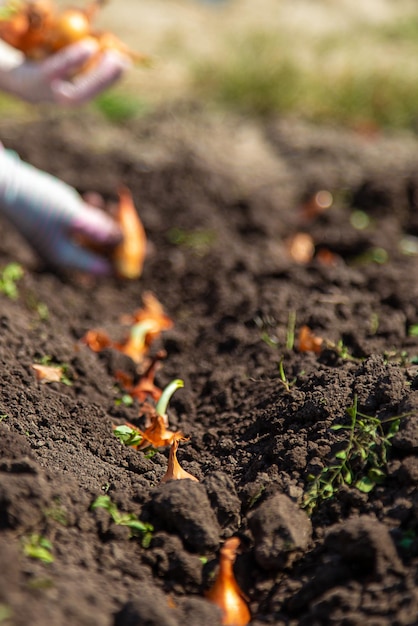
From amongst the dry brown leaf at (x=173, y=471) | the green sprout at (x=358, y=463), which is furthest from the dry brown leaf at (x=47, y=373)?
the green sprout at (x=358, y=463)

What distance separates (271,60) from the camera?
584 centimetres

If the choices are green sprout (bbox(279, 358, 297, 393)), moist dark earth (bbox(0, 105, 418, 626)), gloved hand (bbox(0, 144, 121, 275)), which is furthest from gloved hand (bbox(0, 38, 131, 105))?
green sprout (bbox(279, 358, 297, 393))

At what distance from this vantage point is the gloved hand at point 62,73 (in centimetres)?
340

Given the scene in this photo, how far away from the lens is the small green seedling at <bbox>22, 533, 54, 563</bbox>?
175 centimetres

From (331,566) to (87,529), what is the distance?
0.58 m

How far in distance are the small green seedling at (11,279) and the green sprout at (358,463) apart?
63.6 inches

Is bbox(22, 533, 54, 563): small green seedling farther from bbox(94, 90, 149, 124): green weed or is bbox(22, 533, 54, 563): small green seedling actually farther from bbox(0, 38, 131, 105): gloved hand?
bbox(94, 90, 149, 124): green weed

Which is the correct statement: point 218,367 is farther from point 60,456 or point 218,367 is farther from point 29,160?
point 29,160

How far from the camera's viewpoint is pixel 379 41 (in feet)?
22.9

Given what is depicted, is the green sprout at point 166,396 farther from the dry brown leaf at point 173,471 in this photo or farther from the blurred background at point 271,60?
the blurred background at point 271,60

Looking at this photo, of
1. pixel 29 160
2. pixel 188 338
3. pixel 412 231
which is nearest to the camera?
pixel 188 338

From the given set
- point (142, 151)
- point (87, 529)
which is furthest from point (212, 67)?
point (87, 529)

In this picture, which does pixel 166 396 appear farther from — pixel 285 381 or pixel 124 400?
pixel 285 381

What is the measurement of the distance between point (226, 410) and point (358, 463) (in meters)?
0.63
